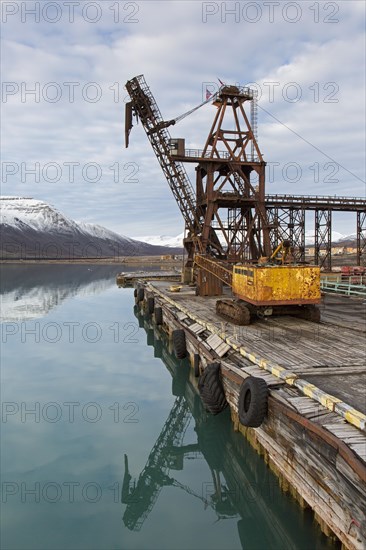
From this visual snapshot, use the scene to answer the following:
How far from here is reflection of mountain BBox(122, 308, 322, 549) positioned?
8.04 meters

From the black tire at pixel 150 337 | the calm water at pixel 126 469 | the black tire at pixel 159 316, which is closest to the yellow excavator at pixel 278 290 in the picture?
the calm water at pixel 126 469

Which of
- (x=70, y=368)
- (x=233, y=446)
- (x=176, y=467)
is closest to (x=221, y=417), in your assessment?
(x=233, y=446)

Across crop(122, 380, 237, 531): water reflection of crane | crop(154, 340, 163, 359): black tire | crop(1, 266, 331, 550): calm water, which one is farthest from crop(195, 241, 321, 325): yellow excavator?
crop(154, 340, 163, 359): black tire

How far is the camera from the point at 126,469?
35.2 feet

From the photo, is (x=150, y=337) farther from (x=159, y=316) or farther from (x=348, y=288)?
(x=348, y=288)

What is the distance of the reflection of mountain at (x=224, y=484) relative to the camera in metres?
8.04

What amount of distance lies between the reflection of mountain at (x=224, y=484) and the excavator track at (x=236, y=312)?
3.70 meters

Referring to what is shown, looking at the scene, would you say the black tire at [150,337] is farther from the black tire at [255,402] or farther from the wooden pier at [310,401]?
the black tire at [255,402]

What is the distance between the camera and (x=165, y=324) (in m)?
25.9

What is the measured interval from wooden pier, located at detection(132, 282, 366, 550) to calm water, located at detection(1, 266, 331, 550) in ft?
2.99

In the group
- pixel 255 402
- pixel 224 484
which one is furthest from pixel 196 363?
pixel 255 402

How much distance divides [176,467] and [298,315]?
849 centimetres

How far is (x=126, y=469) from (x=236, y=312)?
7.37 meters

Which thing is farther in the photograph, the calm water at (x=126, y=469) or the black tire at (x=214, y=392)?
the black tire at (x=214, y=392)
